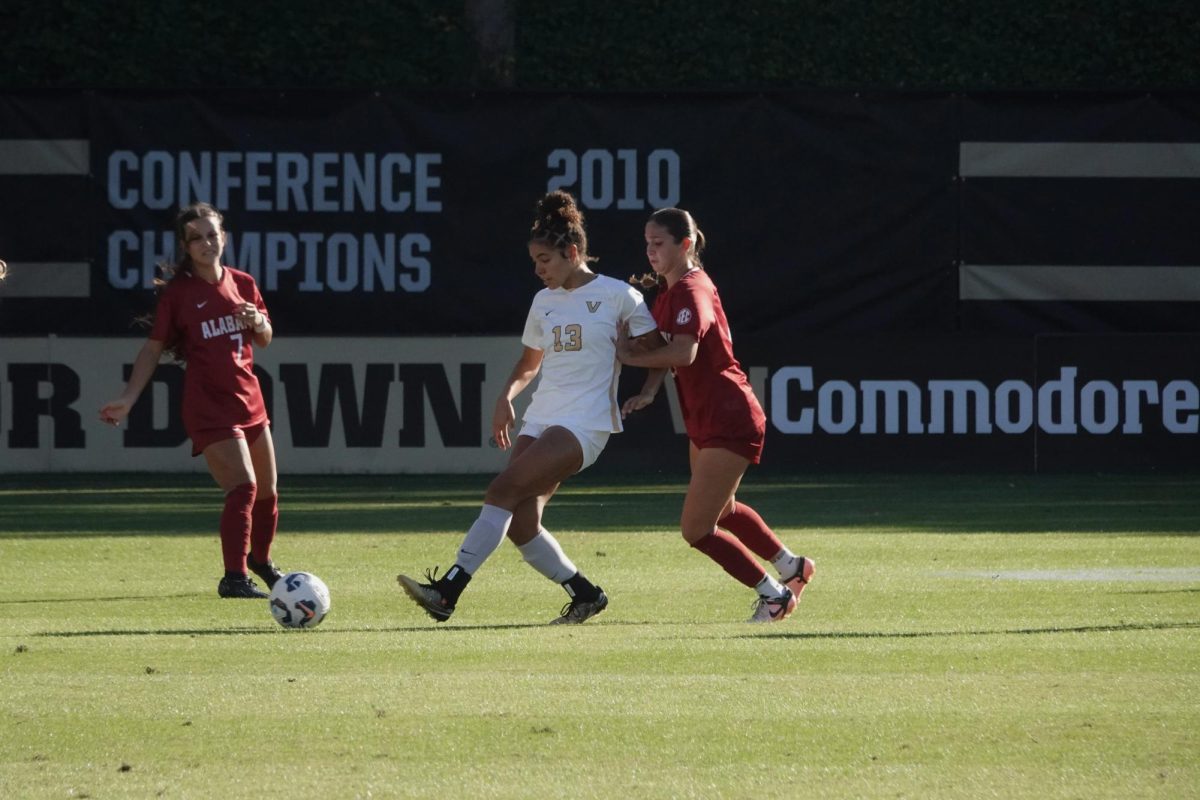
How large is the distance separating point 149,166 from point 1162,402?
9751 millimetres

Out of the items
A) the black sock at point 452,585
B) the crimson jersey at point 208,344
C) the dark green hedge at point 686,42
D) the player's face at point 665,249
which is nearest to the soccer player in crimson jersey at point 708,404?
the player's face at point 665,249

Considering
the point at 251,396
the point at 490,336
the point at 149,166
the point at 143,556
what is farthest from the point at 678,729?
the point at 149,166

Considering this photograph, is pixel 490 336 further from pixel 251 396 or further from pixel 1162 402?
pixel 251 396

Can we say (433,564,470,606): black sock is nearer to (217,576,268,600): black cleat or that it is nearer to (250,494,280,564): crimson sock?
(217,576,268,600): black cleat

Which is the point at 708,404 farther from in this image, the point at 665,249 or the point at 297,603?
the point at 297,603

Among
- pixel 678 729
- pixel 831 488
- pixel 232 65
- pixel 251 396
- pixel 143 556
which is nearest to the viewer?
pixel 678 729

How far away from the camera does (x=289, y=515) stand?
636 inches

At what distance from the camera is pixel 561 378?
9.33 meters

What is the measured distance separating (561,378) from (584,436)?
279mm

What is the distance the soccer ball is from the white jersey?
47.6 inches

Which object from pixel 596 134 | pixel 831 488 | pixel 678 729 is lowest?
pixel 831 488

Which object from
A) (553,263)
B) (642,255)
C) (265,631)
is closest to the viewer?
(265,631)

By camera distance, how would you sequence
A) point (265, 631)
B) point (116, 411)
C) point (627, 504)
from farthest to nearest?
point (627, 504) < point (116, 411) < point (265, 631)

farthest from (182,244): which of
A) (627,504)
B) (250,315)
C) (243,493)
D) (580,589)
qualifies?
(627,504)
